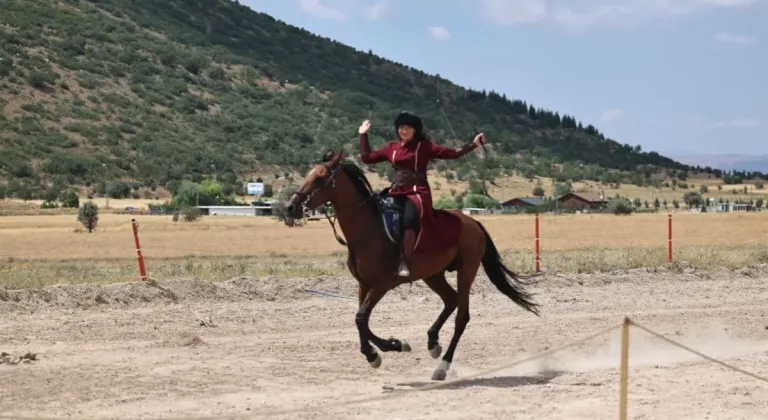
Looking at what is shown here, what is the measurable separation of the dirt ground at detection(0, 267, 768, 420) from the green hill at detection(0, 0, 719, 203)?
47.3 metres

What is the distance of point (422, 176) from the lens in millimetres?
12125

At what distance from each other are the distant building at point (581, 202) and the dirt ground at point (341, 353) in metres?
69.7

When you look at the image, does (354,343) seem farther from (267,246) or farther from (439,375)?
(267,246)

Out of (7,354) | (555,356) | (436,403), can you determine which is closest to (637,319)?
(555,356)

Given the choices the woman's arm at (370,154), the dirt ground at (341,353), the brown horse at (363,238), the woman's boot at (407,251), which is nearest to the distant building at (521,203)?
the dirt ground at (341,353)

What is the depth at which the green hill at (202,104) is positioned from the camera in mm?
88375

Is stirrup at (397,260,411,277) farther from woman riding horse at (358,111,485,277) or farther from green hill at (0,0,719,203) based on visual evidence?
green hill at (0,0,719,203)

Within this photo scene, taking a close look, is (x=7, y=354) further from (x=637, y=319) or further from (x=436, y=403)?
(x=637, y=319)

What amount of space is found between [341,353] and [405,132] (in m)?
3.18

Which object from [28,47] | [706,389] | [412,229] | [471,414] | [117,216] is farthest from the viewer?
[28,47]

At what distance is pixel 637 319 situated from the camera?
55.7ft

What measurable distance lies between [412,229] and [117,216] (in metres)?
53.3

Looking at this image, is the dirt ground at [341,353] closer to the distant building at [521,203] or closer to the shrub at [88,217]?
the shrub at [88,217]

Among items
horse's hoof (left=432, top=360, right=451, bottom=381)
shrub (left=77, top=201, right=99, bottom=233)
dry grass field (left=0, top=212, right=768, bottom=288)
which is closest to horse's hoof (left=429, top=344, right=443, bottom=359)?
horse's hoof (left=432, top=360, right=451, bottom=381)
